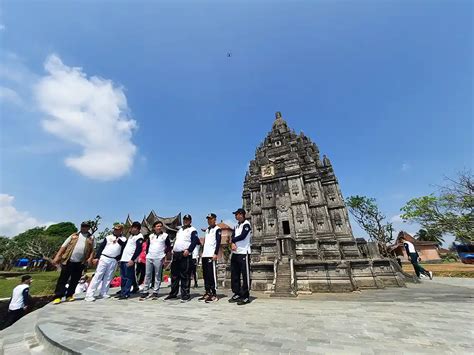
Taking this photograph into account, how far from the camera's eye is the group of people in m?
6.04

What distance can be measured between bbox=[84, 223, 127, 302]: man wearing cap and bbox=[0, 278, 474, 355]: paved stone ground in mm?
2018

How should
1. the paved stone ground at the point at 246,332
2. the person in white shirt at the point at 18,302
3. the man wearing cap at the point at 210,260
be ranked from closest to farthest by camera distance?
1. the paved stone ground at the point at 246,332
2. the man wearing cap at the point at 210,260
3. the person in white shirt at the point at 18,302

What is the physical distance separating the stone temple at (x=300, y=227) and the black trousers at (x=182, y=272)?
916 cm

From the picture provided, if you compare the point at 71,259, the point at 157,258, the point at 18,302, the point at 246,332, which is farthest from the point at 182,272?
the point at 18,302

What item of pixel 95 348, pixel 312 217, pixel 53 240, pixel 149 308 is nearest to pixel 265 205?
pixel 312 217

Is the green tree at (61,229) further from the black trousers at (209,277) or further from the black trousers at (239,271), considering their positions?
the black trousers at (239,271)

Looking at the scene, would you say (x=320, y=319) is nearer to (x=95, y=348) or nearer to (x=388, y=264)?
(x=95, y=348)

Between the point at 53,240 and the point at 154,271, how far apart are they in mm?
54916

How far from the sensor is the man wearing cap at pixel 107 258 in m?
6.77

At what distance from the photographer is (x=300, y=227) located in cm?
2250

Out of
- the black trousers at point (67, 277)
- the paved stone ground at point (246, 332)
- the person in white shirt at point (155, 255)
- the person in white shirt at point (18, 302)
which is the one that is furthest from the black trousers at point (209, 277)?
the person in white shirt at point (18, 302)

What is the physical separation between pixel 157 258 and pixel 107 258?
5.83ft

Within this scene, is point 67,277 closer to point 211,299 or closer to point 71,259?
point 71,259

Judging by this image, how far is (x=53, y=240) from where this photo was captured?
1789 inches
